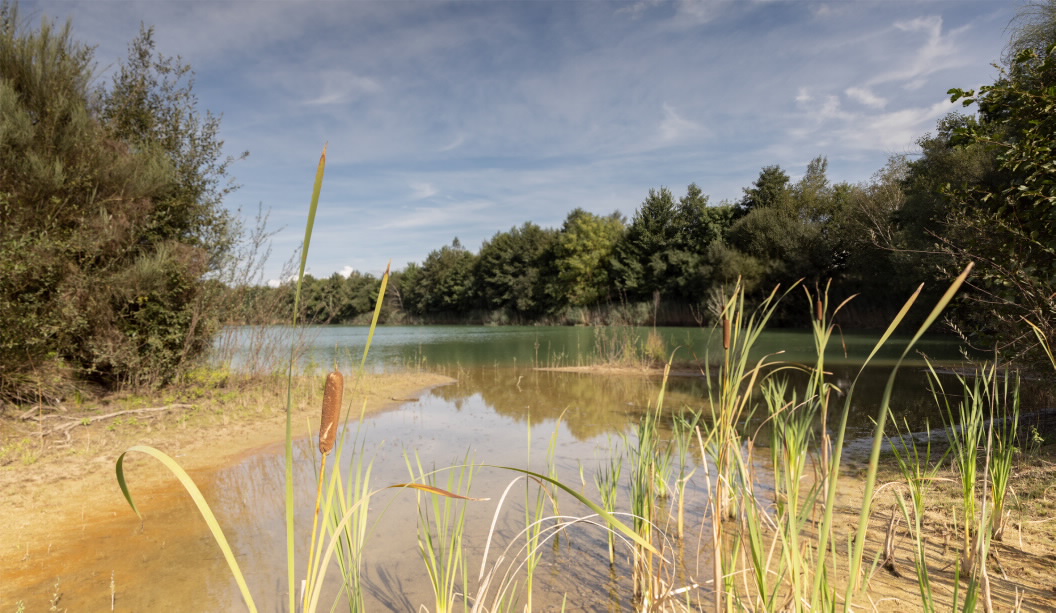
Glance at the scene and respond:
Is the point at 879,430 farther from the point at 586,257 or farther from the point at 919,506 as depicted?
the point at 586,257

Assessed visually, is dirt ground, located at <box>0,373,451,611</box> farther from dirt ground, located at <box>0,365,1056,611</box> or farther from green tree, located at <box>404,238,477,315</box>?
green tree, located at <box>404,238,477,315</box>

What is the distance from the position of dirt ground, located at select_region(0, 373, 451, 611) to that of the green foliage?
0.71 m

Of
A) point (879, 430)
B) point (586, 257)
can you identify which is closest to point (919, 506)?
point (879, 430)

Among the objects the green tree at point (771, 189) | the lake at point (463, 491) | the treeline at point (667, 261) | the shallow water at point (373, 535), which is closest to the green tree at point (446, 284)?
the treeline at point (667, 261)

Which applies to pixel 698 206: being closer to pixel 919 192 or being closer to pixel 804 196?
pixel 804 196

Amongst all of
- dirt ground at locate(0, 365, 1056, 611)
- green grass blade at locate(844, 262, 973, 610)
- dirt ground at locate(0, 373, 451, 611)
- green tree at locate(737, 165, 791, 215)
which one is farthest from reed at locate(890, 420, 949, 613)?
Result: green tree at locate(737, 165, 791, 215)

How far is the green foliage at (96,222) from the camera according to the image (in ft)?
23.9

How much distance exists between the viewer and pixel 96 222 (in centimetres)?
802

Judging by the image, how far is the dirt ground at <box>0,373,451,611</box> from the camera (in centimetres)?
460

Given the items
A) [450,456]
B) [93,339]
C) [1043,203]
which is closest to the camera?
[1043,203]

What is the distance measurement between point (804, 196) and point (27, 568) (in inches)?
1552

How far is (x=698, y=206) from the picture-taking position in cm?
4109

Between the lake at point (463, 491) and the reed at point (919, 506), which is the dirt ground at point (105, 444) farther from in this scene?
the reed at point (919, 506)

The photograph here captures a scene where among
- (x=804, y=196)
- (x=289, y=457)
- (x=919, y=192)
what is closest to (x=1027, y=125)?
(x=289, y=457)
